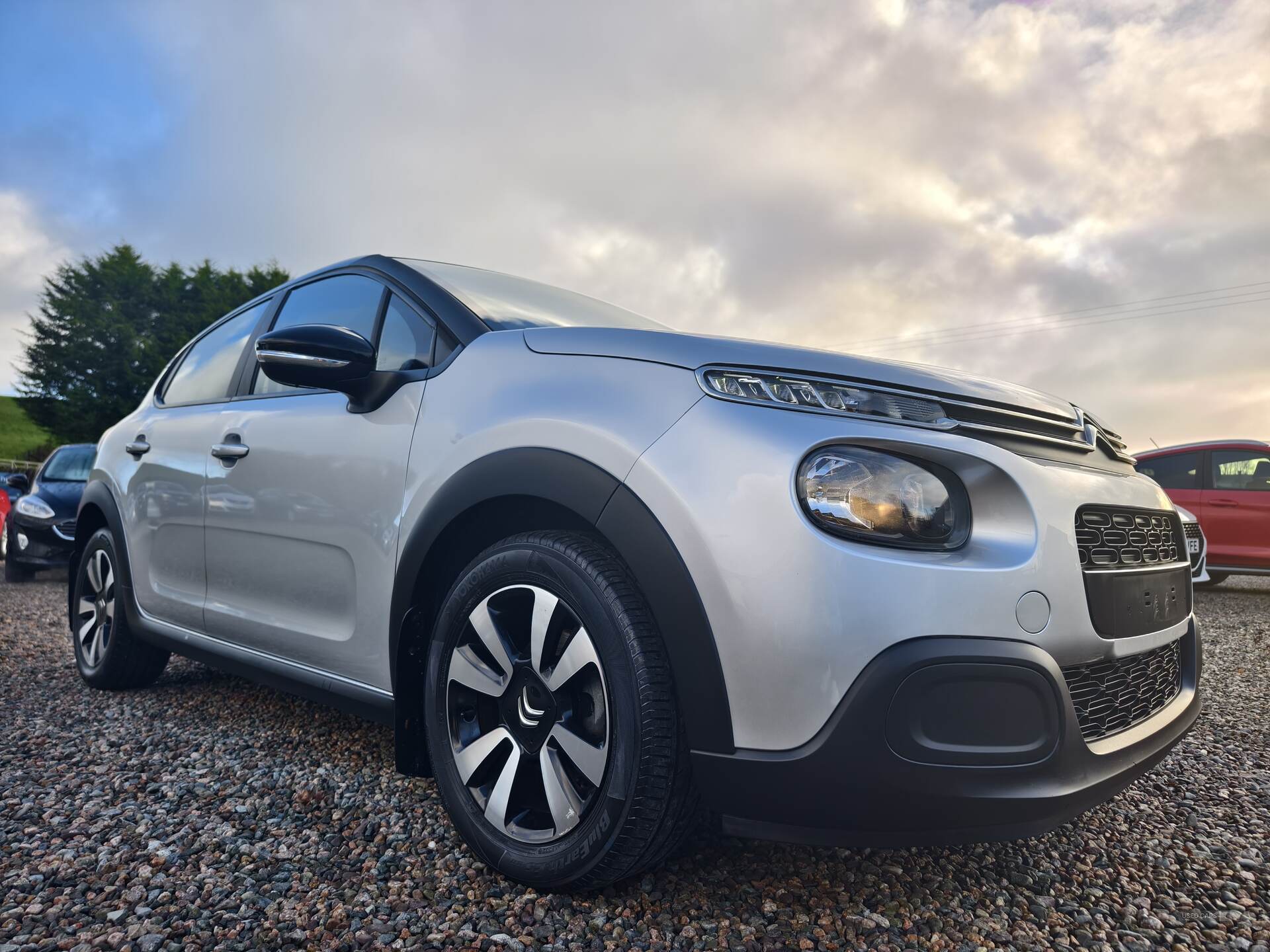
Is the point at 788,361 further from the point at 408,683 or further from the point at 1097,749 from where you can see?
the point at 408,683

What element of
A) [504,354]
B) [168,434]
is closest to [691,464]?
[504,354]

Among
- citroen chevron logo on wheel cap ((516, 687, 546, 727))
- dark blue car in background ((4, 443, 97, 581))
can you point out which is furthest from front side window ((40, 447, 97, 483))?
citroen chevron logo on wheel cap ((516, 687, 546, 727))

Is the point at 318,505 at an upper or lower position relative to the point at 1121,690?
upper

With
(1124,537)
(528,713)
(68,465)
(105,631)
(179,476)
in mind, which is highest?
(68,465)

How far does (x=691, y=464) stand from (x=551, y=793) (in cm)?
75

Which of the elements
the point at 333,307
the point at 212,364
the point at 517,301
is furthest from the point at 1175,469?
the point at 212,364

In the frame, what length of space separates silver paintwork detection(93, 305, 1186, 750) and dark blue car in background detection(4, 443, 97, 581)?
757 centimetres

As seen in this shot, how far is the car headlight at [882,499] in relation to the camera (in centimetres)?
160

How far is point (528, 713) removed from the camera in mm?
1909

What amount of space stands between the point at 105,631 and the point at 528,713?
9.62 feet

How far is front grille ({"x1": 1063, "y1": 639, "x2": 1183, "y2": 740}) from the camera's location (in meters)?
1.71

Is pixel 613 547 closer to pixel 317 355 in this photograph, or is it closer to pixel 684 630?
pixel 684 630

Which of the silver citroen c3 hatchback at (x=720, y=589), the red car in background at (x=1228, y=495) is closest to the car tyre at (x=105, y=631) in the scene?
the silver citroen c3 hatchback at (x=720, y=589)

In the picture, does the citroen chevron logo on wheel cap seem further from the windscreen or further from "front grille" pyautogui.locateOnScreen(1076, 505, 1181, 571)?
"front grille" pyautogui.locateOnScreen(1076, 505, 1181, 571)
